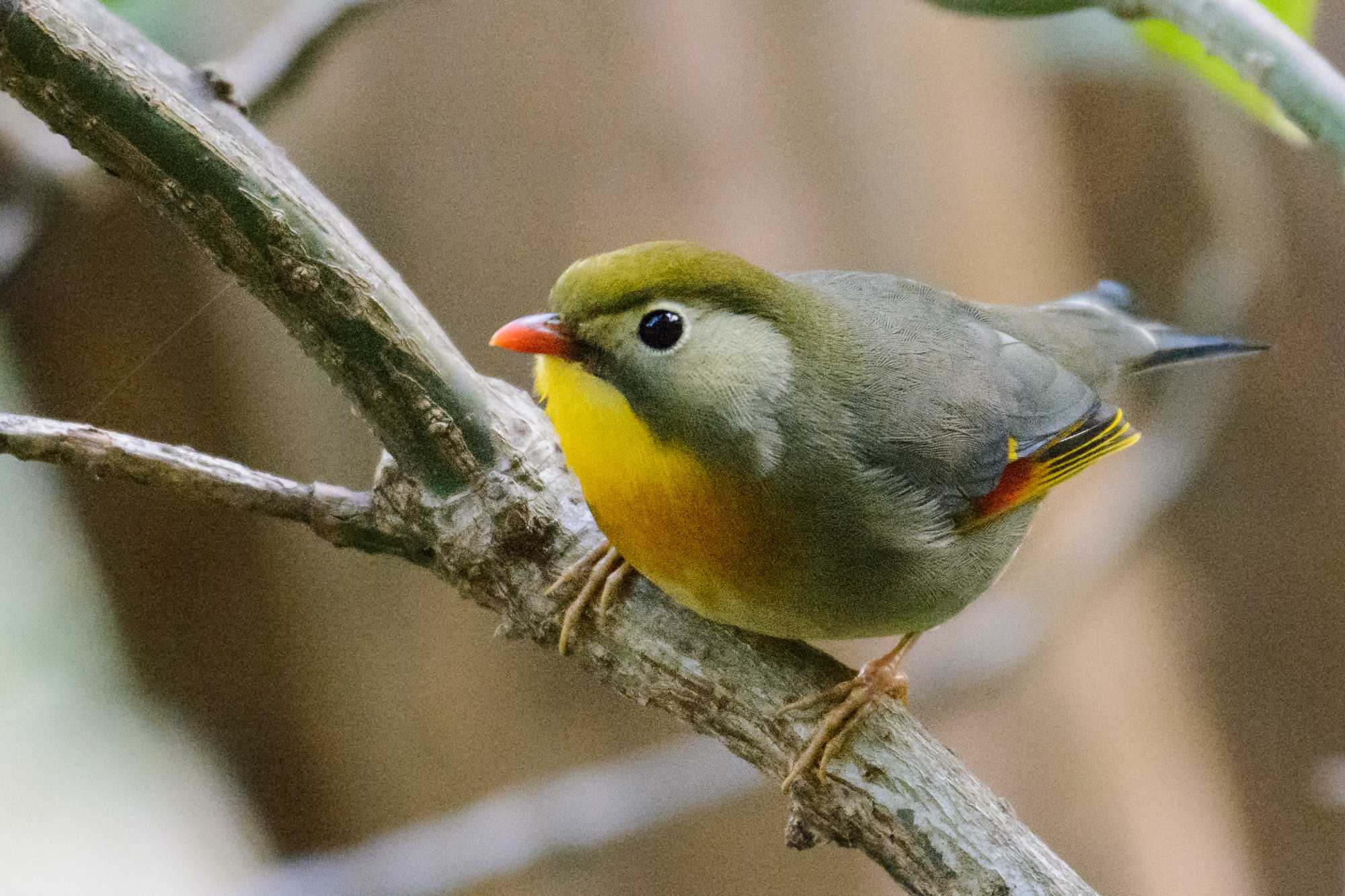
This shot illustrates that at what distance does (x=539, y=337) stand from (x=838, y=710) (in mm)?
669

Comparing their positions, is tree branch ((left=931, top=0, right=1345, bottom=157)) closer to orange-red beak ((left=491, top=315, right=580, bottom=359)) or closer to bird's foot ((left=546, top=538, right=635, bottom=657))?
orange-red beak ((left=491, top=315, right=580, bottom=359))

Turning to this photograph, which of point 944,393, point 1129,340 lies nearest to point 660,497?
point 944,393

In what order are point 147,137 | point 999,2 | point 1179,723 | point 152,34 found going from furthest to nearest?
point 1179,723, point 152,34, point 999,2, point 147,137

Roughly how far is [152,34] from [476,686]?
1.82 m

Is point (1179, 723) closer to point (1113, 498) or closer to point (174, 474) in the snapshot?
point (1113, 498)

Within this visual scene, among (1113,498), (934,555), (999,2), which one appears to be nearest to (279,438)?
(934,555)

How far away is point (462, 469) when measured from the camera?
60.0 inches

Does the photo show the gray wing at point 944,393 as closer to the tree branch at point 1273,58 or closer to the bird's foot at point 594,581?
the bird's foot at point 594,581

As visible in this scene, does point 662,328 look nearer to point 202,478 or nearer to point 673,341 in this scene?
point 673,341

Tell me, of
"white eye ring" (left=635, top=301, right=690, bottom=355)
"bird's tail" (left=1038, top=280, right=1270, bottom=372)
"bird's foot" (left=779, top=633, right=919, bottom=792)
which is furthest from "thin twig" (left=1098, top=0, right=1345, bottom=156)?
"bird's foot" (left=779, top=633, right=919, bottom=792)

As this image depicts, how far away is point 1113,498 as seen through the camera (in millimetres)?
3549

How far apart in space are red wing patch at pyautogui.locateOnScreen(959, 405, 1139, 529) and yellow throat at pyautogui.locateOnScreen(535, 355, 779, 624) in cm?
45

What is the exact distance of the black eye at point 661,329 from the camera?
137 centimetres

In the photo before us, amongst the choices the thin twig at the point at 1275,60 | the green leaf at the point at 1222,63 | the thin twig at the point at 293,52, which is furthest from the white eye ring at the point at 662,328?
the thin twig at the point at 293,52
